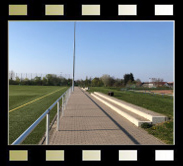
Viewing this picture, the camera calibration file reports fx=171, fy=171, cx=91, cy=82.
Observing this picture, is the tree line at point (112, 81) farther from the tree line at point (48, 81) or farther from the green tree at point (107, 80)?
the tree line at point (48, 81)

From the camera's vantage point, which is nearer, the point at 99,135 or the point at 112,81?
the point at 99,135

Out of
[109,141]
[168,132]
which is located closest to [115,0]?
[109,141]

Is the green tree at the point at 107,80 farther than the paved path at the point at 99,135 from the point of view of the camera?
Yes

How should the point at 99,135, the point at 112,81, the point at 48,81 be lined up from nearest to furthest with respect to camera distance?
1. the point at 99,135
2. the point at 112,81
3. the point at 48,81

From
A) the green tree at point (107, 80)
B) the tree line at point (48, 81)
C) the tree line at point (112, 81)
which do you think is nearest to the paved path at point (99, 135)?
the tree line at point (112, 81)

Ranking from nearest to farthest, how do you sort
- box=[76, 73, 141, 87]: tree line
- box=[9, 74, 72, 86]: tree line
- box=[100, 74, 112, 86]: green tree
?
box=[76, 73, 141, 87]: tree line → box=[100, 74, 112, 86]: green tree → box=[9, 74, 72, 86]: tree line

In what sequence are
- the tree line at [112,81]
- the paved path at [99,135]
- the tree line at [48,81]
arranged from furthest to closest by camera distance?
the tree line at [48,81] → the tree line at [112,81] → the paved path at [99,135]

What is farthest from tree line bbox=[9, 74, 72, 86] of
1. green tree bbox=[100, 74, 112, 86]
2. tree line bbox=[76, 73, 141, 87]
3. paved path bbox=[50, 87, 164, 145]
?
paved path bbox=[50, 87, 164, 145]

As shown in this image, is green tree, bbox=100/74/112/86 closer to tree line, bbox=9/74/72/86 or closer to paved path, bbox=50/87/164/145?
tree line, bbox=9/74/72/86

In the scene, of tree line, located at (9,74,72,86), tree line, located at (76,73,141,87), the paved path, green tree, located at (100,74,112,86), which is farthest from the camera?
tree line, located at (9,74,72,86)

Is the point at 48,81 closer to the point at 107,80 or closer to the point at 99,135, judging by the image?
the point at 107,80

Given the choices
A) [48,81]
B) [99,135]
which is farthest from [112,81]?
[99,135]

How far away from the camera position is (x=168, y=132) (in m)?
5.52
